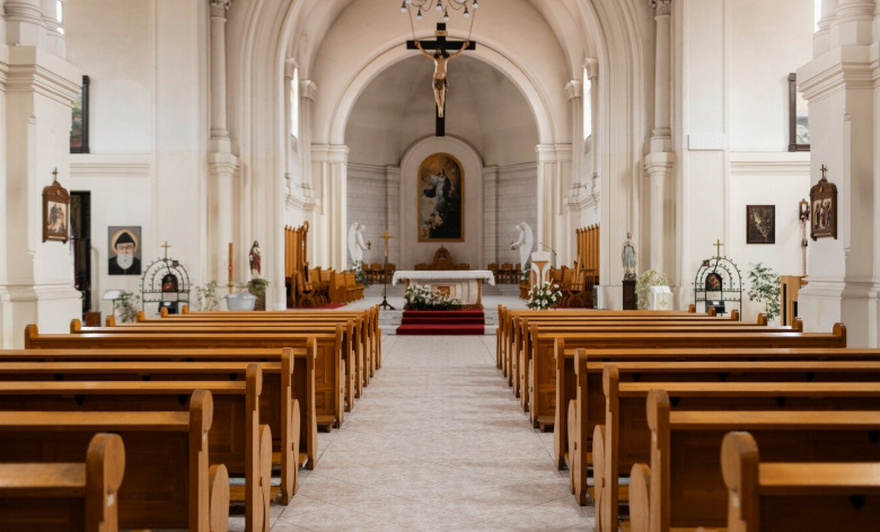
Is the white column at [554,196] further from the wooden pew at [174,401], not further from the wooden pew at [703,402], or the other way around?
the wooden pew at [174,401]

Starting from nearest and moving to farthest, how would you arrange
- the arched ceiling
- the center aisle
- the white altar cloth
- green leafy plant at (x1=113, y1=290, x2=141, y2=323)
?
1. the center aisle
2. green leafy plant at (x1=113, y1=290, x2=141, y2=323)
3. the white altar cloth
4. the arched ceiling

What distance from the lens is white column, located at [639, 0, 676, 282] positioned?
15773mm

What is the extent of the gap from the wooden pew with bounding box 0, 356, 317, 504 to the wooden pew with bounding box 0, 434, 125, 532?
77.7 inches

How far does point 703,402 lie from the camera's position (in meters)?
3.71

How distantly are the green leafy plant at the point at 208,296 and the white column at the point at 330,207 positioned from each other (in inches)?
404

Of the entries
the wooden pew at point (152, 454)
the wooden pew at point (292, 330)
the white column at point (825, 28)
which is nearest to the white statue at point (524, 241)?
the white column at point (825, 28)

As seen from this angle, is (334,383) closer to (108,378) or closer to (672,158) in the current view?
(108,378)

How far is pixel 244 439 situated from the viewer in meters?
4.07

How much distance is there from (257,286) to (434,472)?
11.7 meters

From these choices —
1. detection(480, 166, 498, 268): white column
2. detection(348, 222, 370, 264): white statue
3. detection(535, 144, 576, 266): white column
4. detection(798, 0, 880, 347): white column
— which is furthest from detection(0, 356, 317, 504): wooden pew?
detection(480, 166, 498, 268): white column

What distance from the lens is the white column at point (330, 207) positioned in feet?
86.0

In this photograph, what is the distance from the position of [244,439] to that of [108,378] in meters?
0.86

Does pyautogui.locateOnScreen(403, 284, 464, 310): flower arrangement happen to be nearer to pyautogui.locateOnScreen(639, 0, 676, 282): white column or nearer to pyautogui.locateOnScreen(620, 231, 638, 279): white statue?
pyautogui.locateOnScreen(620, 231, 638, 279): white statue

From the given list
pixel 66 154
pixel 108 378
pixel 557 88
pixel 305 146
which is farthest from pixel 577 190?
pixel 108 378
